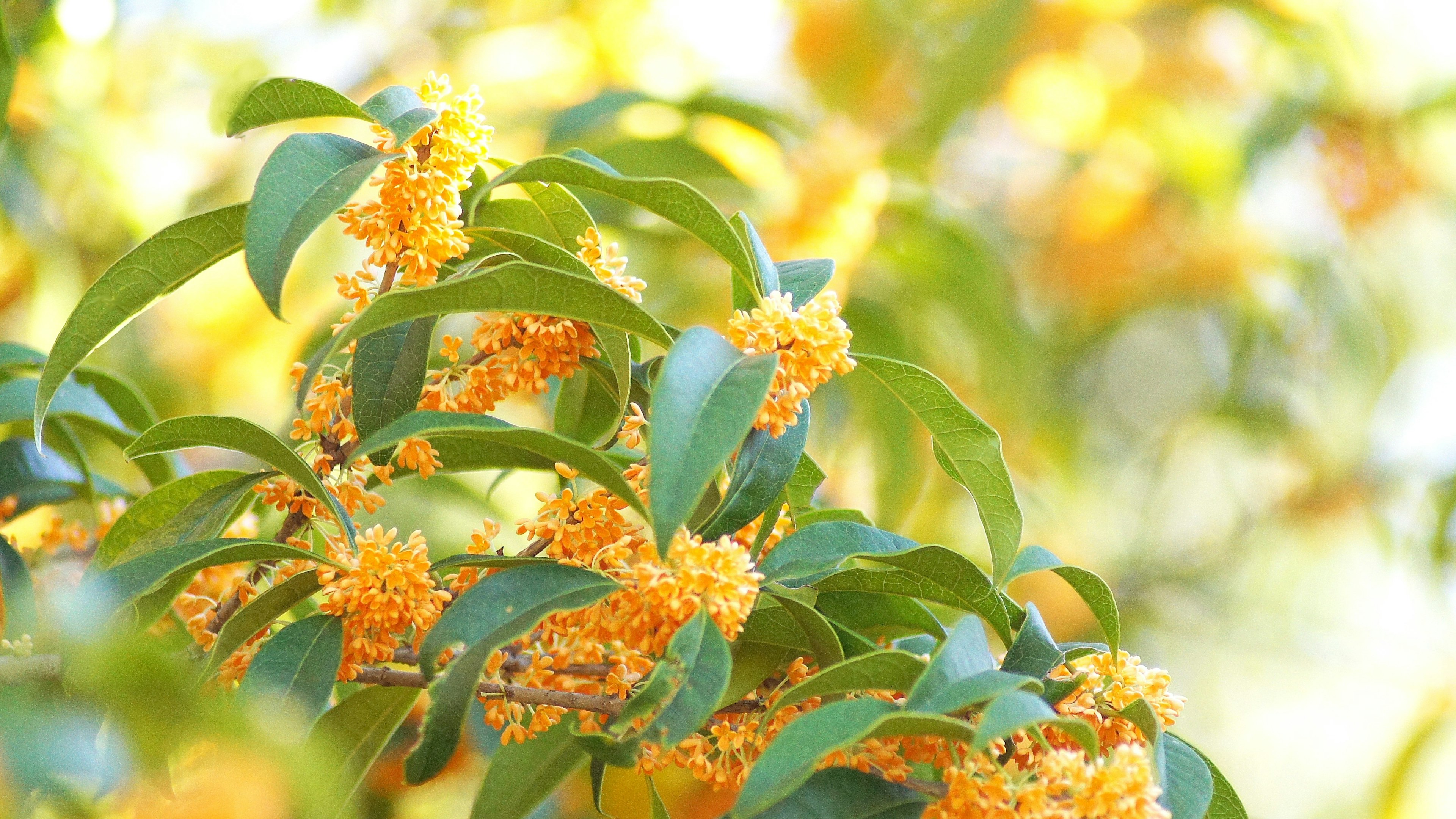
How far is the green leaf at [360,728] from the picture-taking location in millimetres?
517

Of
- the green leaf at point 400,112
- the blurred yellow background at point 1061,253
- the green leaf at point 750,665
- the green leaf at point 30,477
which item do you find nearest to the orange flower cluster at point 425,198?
the green leaf at point 400,112

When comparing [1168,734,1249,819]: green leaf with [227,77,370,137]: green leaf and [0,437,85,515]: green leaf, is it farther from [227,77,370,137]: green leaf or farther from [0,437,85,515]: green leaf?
[0,437,85,515]: green leaf

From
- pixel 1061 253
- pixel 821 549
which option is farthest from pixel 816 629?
pixel 1061 253

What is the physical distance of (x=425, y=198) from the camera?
1.52 feet

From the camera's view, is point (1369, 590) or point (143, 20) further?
point (1369, 590)

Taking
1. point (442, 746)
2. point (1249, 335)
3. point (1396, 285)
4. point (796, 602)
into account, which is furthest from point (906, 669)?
point (1396, 285)

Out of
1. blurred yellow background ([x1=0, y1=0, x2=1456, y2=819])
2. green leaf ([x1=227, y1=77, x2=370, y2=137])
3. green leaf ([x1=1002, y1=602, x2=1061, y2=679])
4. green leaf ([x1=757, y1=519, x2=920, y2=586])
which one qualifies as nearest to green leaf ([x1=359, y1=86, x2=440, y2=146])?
green leaf ([x1=227, y1=77, x2=370, y2=137])

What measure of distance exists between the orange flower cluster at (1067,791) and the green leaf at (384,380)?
28 cm

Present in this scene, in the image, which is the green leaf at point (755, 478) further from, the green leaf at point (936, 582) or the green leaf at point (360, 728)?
the green leaf at point (360, 728)

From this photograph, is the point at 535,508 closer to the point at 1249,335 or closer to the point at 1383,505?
the point at 1249,335

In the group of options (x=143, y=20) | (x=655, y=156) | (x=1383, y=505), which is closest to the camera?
(x=655, y=156)

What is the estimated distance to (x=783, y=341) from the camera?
0.46 meters

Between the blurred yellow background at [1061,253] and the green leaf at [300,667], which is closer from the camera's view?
the green leaf at [300,667]

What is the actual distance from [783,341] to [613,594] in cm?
13
